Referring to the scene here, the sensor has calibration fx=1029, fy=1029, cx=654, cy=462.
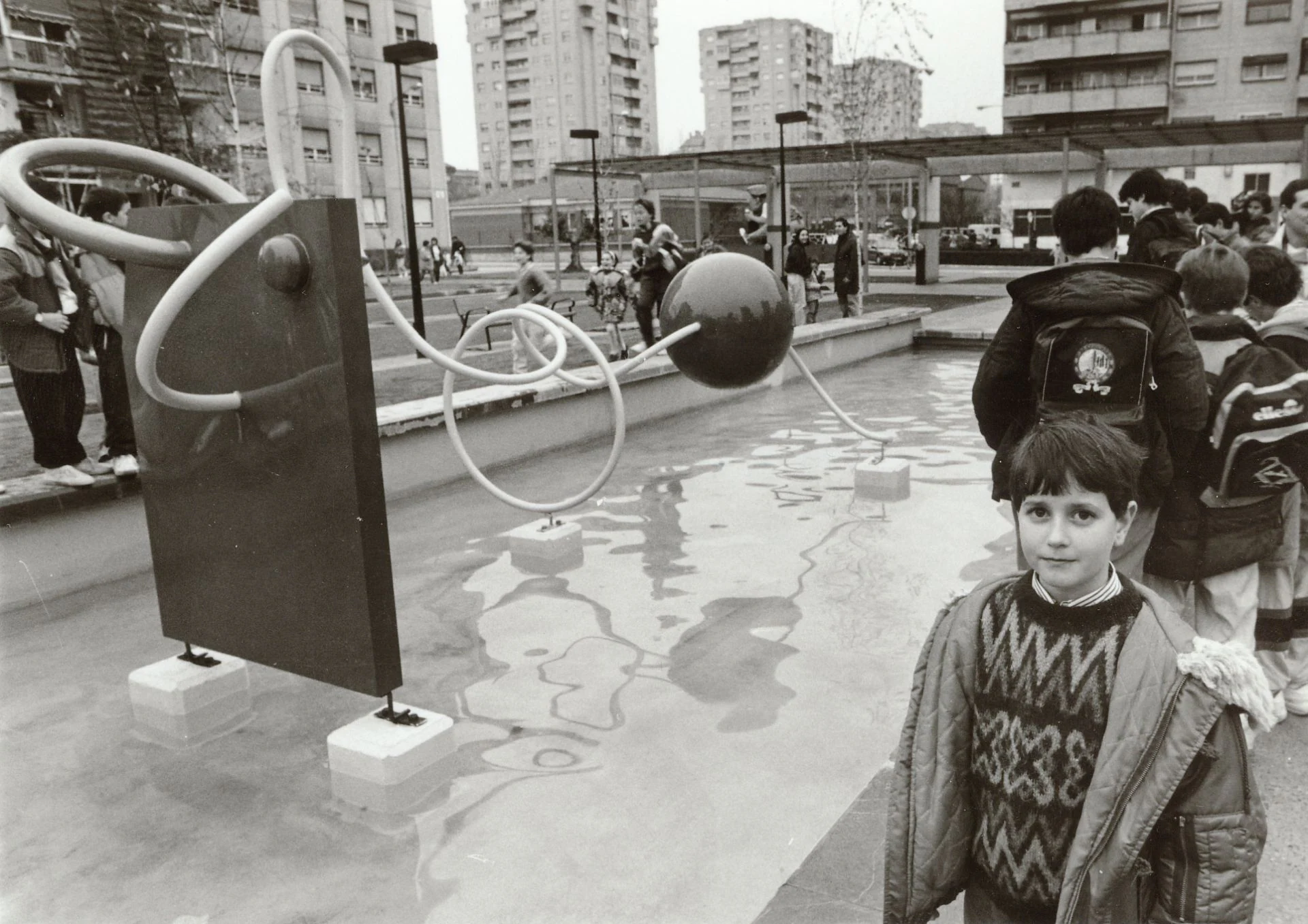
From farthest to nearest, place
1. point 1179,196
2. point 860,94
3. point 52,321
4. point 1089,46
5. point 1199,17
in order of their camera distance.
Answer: point 1089,46 < point 1199,17 < point 860,94 < point 1179,196 < point 52,321

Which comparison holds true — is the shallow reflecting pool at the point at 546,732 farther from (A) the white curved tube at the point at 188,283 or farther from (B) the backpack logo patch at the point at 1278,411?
(B) the backpack logo patch at the point at 1278,411

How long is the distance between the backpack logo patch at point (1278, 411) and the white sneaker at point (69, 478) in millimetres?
5938

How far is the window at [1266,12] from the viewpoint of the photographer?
51.4 m

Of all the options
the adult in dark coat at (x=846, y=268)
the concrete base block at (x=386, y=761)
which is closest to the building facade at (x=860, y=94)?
the adult in dark coat at (x=846, y=268)

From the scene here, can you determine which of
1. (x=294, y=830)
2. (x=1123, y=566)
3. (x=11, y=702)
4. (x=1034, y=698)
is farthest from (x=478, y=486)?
(x=1034, y=698)

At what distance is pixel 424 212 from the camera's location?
183 ft

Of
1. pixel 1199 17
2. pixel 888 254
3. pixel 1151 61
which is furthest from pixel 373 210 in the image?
pixel 1199 17

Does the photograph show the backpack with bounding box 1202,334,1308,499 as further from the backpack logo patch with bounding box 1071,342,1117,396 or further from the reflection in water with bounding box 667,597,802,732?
the reflection in water with bounding box 667,597,802,732

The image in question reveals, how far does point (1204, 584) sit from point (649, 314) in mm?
9092

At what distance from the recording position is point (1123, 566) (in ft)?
11.6

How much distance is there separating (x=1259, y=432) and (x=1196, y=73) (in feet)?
206

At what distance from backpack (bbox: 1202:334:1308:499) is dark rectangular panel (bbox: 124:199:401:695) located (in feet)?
9.60

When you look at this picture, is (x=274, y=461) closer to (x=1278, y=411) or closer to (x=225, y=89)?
(x=1278, y=411)

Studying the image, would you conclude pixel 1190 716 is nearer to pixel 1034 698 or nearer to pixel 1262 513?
pixel 1034 698
